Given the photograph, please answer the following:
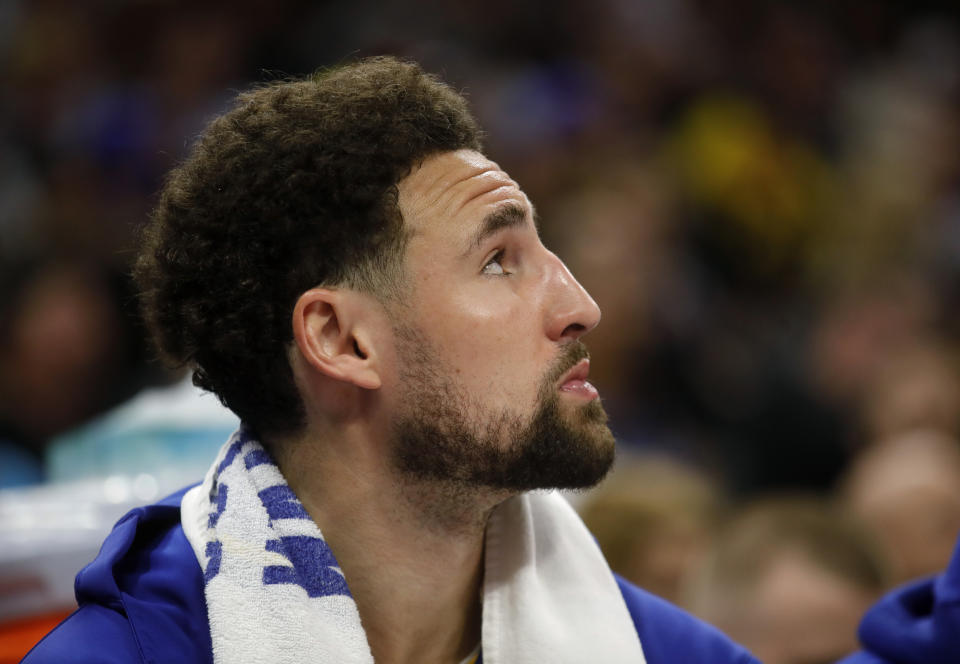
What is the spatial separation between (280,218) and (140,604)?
64 cm

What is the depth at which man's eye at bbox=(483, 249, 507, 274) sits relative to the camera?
2021 mm

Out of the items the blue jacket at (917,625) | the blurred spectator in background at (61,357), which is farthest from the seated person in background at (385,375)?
the blurred spectator in background at (61,357)

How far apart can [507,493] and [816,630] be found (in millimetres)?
1016

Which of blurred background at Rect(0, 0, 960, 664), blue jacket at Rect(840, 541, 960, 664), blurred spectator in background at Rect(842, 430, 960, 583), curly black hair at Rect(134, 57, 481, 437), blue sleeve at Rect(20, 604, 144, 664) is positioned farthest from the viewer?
blurred spectator in background at Rect(842, 430, 960, 583)

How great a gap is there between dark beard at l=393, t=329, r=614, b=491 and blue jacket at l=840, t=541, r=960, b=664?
1.80 ft

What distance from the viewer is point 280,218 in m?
1.97

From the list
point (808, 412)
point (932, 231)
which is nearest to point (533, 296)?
point (808, 412)

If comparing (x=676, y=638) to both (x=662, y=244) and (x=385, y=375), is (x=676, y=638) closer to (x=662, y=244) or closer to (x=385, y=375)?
(x=385, y=375)

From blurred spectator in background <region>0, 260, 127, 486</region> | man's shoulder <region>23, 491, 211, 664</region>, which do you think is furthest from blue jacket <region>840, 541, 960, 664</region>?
blurred spectator in background <region>0, 260, 127, 486</region>

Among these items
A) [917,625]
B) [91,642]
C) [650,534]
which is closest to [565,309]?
[917,625]

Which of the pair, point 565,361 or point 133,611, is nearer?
point 133,611

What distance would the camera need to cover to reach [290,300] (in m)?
2.00

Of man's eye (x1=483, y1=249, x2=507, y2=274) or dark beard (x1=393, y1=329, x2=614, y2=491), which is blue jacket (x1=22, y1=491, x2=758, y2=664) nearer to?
dark beard (x1=393, y1=329, x2=614, y2=491)

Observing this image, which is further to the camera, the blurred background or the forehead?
the blurred background
